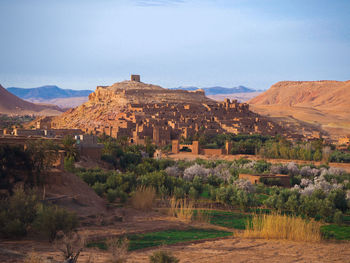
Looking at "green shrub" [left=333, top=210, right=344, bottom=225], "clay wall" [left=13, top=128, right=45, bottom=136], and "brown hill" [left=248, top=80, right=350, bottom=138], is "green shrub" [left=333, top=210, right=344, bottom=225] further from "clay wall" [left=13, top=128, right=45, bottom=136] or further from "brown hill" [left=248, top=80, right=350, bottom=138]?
"brown hill" [left=248, top=80, right=350, bottom=138]

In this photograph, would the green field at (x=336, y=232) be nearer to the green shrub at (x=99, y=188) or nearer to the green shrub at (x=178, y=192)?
the green shrub at (x=178, y=192)

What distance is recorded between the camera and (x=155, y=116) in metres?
62.6

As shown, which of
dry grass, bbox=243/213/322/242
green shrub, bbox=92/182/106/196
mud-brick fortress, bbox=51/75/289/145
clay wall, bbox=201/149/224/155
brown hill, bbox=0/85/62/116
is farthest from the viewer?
brown hill, bbox=0/85/62/116

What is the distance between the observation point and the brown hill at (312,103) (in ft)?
314

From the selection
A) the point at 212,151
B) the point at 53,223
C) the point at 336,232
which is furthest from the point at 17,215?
the point at 212,151

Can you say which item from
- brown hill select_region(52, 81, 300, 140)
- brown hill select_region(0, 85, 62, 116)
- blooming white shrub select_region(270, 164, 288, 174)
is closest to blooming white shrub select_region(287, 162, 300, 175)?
blooming white shrub select_region(270, 164, 288, 174)

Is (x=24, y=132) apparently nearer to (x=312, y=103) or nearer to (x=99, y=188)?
(x=99, y=188)

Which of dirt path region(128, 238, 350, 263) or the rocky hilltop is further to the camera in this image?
the rocky hilltop

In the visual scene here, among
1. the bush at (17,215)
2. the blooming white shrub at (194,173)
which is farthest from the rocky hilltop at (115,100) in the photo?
the bush at (17,215)

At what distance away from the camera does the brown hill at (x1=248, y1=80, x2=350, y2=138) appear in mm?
95562

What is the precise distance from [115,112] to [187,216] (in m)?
56.5

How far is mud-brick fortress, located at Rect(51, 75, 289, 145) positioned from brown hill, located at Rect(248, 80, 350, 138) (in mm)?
17357

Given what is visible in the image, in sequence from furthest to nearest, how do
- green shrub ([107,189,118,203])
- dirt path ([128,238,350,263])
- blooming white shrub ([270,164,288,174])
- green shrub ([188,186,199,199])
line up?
blooming white shrub ([270,164,288,174]), green shrub ([188,186,199,199]), green shrub ([107,189,118,203]), dirt path ([128,238,350,263])

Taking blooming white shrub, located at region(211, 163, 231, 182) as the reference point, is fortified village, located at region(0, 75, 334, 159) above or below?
above
